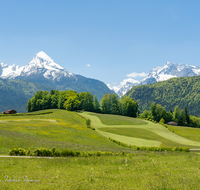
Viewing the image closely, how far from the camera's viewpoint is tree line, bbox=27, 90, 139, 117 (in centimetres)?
15725

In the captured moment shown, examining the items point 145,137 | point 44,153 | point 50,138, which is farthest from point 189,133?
point 44,153

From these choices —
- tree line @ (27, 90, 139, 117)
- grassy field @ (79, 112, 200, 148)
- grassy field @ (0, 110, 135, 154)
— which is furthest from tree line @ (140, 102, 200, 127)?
grassy field @ (0, 110, 135, 154)

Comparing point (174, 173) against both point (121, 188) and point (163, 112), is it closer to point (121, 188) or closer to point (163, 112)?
point (121, 188)

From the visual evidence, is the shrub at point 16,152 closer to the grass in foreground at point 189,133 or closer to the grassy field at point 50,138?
the grassy field at point 50,138

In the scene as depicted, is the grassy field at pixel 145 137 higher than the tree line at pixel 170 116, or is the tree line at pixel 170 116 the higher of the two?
the tree line at pixel 170 116

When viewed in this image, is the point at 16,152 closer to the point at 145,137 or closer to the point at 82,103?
the point at 145,137

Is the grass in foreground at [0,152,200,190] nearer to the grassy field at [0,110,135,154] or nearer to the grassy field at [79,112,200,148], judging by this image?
the grassy field at [0,110,135,154]

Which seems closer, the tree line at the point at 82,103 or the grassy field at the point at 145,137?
the grassy field at the point at 145,137

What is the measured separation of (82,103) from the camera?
167 meters

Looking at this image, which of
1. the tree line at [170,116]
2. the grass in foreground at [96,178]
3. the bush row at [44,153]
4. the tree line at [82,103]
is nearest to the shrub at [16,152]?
the bush row at [44,153]

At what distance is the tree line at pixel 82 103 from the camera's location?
157250mm

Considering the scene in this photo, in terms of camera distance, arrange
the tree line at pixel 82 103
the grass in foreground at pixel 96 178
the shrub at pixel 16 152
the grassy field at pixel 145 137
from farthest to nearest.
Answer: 1. the tree line at pixel 82 103
2. the grassy field at pixel 145 137
3. the shrub at pixel 16 152
4. the grass in foreground at pixel 96 178

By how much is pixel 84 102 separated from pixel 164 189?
15243 cm

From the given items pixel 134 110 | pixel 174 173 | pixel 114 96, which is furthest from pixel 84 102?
pixel 174 173
